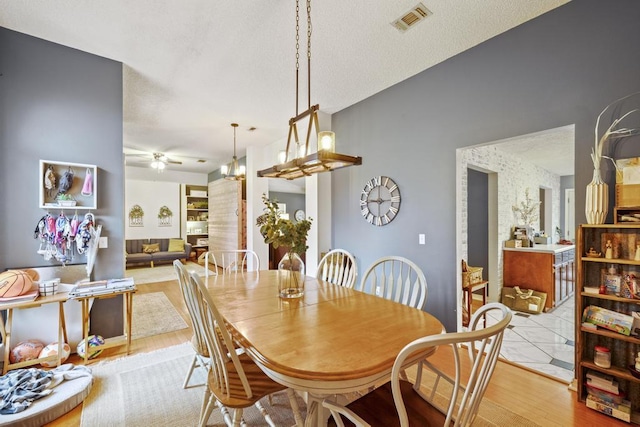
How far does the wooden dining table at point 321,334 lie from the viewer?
42.1 inches

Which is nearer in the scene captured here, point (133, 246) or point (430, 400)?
point (430, 400)

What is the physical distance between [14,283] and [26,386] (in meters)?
0.84

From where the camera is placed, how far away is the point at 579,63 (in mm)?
2166

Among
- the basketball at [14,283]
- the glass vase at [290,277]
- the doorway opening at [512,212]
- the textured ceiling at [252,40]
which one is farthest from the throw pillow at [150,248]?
the doorway opening at [512,212]

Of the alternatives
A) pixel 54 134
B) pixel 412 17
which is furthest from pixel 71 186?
pixel 412 17

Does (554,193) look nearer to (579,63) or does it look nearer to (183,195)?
(579,63)

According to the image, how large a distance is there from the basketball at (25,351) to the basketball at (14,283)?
51cm

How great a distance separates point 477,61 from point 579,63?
0.82 m

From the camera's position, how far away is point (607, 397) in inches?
75.5

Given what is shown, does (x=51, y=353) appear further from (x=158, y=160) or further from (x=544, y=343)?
(x=158, y=160)

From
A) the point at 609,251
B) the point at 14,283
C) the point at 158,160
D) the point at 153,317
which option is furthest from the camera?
the point at 158,160

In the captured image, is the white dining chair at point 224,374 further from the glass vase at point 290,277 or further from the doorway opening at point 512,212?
the doorway opening at point 512,212

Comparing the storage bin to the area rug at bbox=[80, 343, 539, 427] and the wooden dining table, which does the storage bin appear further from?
the wooden dining table

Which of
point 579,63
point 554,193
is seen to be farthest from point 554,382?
point 554,193
